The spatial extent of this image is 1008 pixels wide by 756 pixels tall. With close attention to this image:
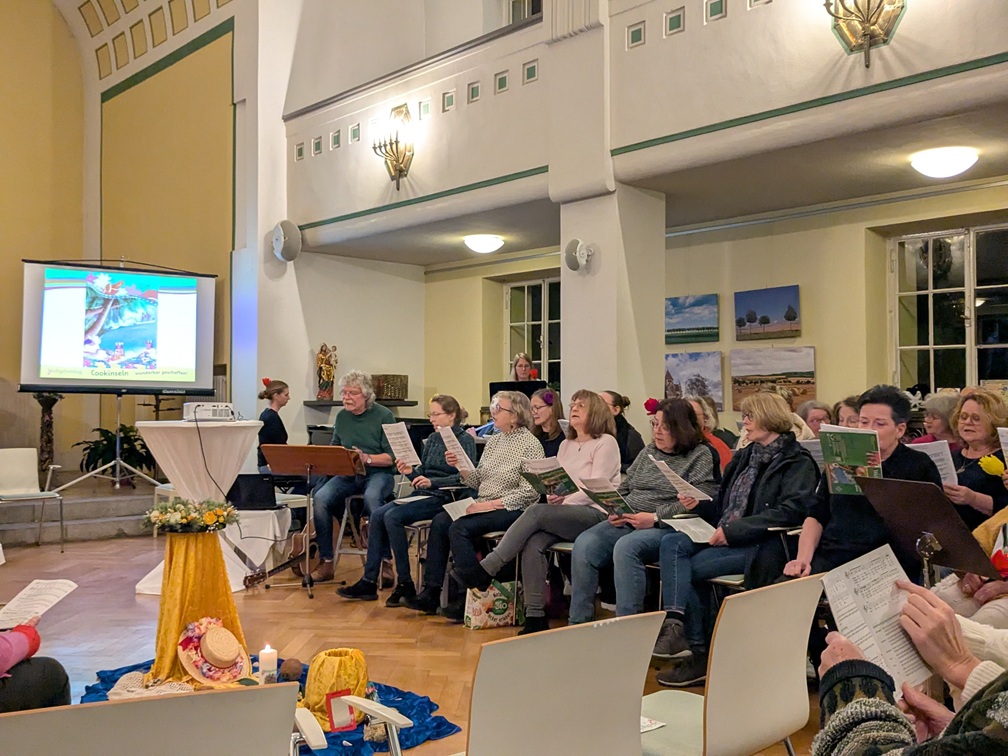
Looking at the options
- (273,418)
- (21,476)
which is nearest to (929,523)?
(273,418)

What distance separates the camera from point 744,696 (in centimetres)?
222

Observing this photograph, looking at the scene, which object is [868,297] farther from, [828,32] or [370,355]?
[370,355]

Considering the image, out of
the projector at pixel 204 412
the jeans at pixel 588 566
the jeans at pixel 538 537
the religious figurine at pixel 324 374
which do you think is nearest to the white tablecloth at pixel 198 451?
the projector at pixel 204 412

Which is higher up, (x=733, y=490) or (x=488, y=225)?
(x=488, y=225)

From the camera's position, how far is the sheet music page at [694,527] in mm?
4469

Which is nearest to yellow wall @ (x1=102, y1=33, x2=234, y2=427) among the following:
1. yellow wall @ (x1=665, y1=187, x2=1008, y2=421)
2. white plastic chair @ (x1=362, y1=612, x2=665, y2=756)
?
yellow wall @ (x1=665, y1=187, x2=1008, y2=421)

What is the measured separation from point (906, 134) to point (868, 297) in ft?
6.23

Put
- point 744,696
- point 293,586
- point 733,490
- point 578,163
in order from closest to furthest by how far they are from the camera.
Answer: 1. point 744,696
2. point 733,490
3. point 293,586
4. point 578,163

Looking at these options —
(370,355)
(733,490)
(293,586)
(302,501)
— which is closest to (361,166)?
(370,355)

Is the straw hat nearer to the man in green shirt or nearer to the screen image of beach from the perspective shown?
the man in green shirt

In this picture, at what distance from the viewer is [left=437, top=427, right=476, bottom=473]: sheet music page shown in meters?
5.76

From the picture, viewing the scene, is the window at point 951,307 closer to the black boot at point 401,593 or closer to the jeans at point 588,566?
the jeans at point 588,566

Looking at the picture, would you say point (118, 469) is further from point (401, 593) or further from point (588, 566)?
point (588, 566)

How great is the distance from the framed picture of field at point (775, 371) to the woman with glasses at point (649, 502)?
2.82 metres
